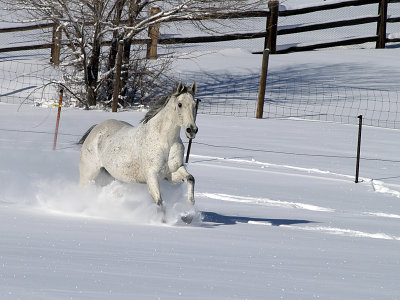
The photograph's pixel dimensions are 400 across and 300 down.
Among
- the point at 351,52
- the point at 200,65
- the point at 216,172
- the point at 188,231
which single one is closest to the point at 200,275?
the point at 188,231

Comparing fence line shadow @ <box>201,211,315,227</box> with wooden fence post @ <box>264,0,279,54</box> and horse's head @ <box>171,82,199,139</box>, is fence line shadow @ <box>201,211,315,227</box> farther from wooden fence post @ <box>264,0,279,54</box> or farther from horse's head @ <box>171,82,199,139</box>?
wooden fence post @ <box>264,0,279,54</box>

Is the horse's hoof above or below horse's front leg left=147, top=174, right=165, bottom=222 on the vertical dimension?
below

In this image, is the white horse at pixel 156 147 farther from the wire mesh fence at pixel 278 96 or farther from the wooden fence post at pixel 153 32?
the wooden fence post at pixel 153 32

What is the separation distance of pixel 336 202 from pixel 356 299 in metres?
5.49

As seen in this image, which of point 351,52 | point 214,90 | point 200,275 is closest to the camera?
point 200,275

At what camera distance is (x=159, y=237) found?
5.44 m

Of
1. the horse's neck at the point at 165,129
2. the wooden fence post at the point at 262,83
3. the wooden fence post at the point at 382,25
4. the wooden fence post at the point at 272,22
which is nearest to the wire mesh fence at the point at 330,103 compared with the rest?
the wooden fence post at the point at 262,83

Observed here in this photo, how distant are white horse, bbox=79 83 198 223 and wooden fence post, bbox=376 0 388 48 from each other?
1658 centimetres

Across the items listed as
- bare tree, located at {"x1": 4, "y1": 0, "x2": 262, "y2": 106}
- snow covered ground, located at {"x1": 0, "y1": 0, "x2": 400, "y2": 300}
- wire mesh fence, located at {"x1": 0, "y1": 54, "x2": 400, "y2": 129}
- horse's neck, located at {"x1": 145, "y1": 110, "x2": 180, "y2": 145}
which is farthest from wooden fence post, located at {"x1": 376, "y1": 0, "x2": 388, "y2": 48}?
horse's neck, located at {"x1": 145, "y1": 110, "x2": 180, "y2": 145}

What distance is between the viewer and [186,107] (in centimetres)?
634

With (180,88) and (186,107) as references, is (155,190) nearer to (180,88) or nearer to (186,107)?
(186,107)

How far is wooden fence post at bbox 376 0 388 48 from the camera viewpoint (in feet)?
72.3

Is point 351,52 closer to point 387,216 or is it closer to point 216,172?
point 216,172

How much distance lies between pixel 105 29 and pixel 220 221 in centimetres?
1080
